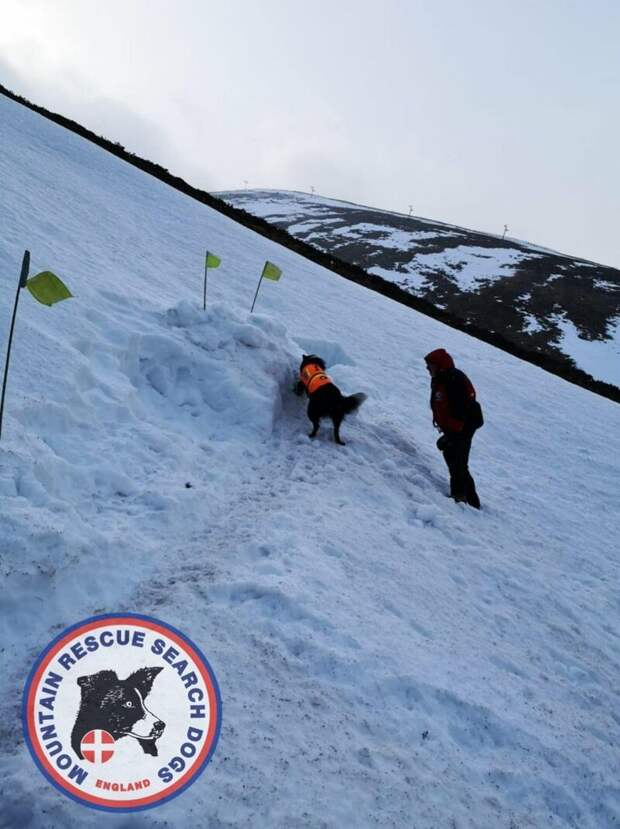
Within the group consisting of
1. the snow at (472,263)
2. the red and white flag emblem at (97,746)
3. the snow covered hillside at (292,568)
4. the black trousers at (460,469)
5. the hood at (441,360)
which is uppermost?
the snow at (472,263)

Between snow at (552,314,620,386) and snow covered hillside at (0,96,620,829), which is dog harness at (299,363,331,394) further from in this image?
snow at (552,314,620,386)

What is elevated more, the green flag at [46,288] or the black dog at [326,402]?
the green flag at [46,288]

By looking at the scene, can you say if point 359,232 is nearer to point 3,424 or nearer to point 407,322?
point 407,322

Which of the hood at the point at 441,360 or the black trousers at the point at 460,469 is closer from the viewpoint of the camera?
the hood at the point at 441,360

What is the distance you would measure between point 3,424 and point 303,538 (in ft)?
9.05

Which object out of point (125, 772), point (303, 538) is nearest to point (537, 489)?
point (303, 538)

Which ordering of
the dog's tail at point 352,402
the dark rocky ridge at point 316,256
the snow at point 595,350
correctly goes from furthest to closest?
the snow at point 595,350 < the dark rocky ridge at point 316,256 < the dog's tail at point 352,402

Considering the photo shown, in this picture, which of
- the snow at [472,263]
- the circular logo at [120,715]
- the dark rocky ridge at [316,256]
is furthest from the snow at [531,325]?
the circular logo at [120,715]

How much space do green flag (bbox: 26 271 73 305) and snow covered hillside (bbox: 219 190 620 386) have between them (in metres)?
35.9

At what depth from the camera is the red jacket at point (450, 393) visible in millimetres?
6000

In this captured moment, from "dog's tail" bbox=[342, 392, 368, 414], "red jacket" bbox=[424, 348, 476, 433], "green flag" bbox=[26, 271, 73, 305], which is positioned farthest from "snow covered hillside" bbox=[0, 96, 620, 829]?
"green flag" bbox=[26, 271, 73, 305]

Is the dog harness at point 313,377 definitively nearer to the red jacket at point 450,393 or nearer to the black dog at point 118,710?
the red jacket at point 450,393

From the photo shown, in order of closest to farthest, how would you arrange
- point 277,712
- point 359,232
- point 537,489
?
point 277,712 < point 537,489 < point 359,232

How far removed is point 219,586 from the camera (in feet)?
11.7
